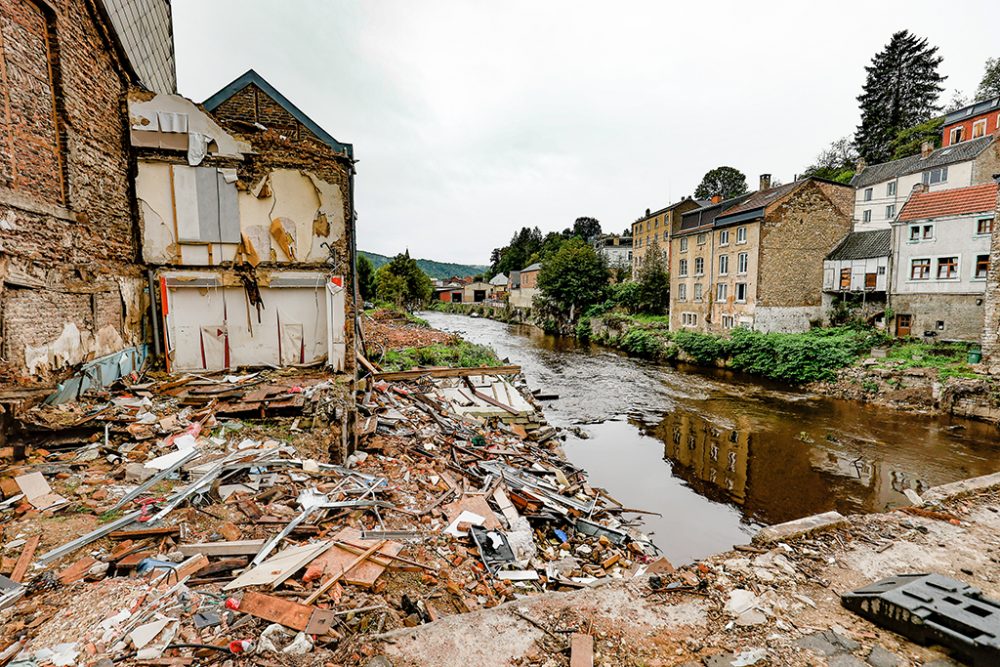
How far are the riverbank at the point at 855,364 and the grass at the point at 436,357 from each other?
1378 centimetres

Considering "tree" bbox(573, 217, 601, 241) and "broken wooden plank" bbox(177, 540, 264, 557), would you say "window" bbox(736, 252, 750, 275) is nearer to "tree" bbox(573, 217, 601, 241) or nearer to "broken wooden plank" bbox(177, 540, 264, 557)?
"broken wooden plank" bbox(177, 540, 264, 557)

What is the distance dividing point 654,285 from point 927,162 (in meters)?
21.1

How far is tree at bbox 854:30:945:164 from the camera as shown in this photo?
166 feet

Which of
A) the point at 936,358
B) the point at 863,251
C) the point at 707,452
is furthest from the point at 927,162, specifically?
the point at 707,452

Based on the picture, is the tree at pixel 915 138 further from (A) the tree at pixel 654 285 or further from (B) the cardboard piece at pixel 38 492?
(B) the cardboard piece at pixel 38 492

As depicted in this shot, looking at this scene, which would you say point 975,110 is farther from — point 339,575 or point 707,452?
point 339,575

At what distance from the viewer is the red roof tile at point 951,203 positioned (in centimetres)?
1952

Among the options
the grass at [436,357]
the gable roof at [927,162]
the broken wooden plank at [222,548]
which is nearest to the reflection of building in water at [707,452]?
the grass at [436,357]

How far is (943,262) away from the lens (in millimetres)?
20812

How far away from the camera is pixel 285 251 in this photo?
10.2 m

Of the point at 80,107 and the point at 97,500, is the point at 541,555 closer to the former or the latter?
the point at 97,500

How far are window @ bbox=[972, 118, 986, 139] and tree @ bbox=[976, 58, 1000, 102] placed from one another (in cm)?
1689

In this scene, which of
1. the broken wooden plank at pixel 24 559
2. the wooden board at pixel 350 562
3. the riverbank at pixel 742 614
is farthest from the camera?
the wooden board at pixel 350 562

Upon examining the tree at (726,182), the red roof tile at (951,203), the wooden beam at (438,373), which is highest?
the tree at (726,182)
